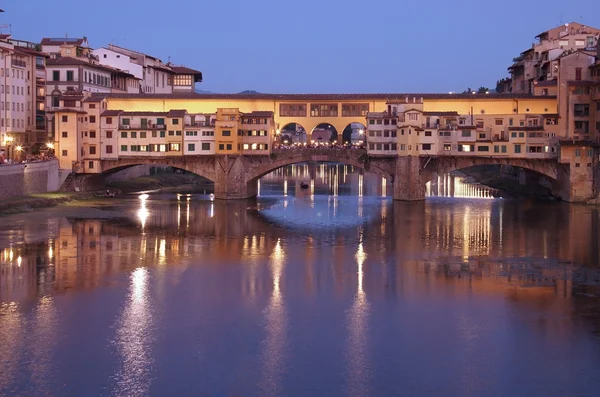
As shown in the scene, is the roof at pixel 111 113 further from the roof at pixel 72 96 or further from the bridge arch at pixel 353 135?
the bridge arch at pixel 353 135

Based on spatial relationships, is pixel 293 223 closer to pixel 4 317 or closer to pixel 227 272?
pixel 227 272

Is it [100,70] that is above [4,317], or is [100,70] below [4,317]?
above

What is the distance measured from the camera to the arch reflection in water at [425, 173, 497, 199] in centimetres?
6106

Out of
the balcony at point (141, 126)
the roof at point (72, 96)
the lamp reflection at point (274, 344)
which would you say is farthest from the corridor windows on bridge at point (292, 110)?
Result: the lamp reflection at point (274, 344)

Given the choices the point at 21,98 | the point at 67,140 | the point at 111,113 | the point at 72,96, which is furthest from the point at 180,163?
the point at 21,98

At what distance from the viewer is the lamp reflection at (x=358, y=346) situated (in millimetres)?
17812

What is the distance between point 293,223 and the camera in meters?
43.2

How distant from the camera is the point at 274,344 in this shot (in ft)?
66.6

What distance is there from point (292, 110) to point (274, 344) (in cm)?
4019

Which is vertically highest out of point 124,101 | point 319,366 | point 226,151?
point 124,101

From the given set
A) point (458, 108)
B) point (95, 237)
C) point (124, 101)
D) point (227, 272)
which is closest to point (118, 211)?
point (95, 237)

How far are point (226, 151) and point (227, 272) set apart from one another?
27.0m

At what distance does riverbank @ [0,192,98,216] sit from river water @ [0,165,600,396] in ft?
3.78

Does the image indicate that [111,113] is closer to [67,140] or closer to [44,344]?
[67,140]
